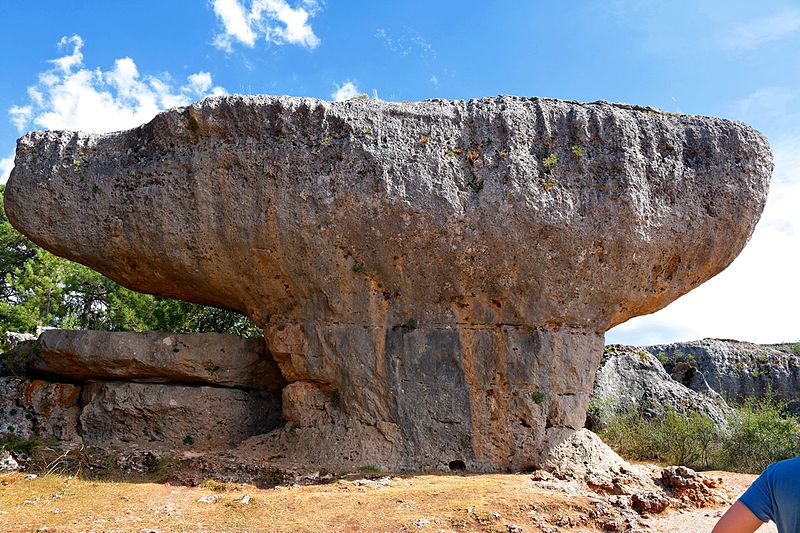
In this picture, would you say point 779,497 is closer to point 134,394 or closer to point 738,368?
point 134,394

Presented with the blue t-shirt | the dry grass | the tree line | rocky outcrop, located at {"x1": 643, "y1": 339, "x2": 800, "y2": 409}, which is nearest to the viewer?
the blue t-shirt

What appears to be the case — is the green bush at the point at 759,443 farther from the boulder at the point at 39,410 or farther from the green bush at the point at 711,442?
the boulder at the point at 39,410

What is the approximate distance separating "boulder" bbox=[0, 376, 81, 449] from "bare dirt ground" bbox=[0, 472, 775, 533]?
1810 millimetres

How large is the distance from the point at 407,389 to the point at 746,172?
21.3 ft

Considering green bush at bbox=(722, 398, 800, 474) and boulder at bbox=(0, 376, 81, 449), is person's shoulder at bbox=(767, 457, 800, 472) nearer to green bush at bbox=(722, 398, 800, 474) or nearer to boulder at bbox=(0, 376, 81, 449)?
boulder at bbox=(0, 376, 81, 449)

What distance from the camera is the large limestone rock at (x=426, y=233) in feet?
33.7

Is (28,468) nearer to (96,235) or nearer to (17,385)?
(17,385)

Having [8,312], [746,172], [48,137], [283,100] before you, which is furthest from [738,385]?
[8,312]

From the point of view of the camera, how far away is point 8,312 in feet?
66.3

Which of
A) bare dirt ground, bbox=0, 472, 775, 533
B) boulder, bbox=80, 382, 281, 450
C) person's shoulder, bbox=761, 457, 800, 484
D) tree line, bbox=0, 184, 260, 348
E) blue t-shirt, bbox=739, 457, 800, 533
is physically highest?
tree line, bbox=0, 184, 260, 348

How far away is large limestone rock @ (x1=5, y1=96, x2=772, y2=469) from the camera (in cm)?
1026

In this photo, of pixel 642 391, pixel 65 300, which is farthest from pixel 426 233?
pixel 65 300

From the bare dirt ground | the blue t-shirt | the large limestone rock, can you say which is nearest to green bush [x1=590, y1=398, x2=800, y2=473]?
the large limestone rock

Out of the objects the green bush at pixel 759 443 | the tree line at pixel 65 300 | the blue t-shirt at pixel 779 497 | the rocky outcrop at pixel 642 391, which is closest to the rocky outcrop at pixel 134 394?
the tree line at pixel 65 300
